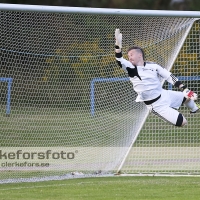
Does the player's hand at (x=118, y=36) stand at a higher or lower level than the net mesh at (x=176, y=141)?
higher

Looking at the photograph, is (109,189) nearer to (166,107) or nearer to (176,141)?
(166,107)

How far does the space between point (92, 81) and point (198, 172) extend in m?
2.70

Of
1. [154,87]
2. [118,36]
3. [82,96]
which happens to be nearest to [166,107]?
[154,87]

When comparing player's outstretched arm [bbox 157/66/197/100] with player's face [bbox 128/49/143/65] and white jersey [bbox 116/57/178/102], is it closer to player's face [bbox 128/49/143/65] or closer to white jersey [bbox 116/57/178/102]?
white jersey [bbox 116/57/178/102]

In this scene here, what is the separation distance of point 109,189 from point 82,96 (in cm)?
166

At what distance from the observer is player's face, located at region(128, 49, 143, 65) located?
1295cm

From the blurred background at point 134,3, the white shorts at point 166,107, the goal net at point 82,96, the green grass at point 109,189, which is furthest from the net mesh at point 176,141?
the blurred background at point 134,3

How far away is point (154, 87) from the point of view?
1309 cm

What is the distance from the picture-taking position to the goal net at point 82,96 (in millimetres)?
13469

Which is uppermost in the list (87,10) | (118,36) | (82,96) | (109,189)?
(87,10)

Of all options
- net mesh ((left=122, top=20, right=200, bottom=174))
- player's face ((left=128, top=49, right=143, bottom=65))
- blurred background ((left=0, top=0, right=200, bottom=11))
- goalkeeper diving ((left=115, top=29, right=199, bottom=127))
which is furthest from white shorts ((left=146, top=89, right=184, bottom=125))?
blurred background ((left=0, top=0, right=200, bottom=11))

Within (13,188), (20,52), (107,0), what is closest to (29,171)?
(13,188)

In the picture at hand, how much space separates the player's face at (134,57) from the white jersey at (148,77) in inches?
3.2

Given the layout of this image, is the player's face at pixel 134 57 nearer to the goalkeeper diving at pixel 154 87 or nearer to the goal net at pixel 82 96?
the goalkeeper diving at pixel 154 87
